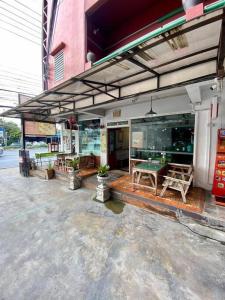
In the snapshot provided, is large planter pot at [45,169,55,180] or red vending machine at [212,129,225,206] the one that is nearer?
red vending machine at [212,129,225,206]

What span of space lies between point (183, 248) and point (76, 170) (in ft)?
12.3

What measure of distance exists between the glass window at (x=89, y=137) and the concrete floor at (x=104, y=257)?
402 cm

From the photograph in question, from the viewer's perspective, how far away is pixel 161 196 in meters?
3.50

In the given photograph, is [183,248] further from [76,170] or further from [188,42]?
[76,170]

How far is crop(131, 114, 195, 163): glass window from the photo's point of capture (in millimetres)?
4379

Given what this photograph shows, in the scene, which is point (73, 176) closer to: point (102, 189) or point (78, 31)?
point (102, 189)

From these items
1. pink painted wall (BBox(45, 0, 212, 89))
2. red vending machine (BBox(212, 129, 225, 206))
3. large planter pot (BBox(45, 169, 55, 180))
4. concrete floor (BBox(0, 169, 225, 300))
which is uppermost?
pink painted wall (BBox(45, 0, 212, 89))

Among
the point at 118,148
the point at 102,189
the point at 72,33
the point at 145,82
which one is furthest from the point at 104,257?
the point at 72,33

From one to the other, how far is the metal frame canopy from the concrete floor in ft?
9.62

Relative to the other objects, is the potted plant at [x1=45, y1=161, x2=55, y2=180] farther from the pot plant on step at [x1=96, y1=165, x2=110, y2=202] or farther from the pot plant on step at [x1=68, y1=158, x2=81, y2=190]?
the pot plant on step at [x1=96, y1=165, x2=110, y2=202]

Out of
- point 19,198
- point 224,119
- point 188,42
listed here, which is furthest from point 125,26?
point 19,198

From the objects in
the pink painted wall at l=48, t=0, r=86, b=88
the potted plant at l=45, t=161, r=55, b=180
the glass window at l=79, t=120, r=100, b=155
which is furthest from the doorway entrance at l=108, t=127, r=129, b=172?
the pink painted wall at l=48, t=0, r=86, b=88

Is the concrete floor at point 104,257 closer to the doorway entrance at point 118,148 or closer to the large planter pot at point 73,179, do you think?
the large planter pot at point 73,179

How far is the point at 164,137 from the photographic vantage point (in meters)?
4.85
